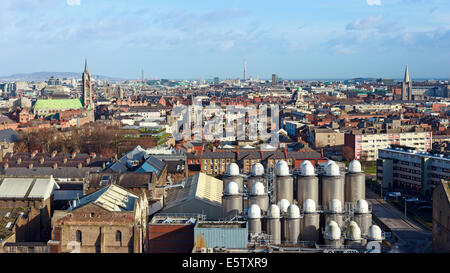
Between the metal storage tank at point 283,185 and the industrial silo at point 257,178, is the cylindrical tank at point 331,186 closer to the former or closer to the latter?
the metal storage tank at point 283,185

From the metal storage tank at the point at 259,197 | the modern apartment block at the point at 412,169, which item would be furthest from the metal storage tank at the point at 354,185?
the modern apartment block at the point at 412,169

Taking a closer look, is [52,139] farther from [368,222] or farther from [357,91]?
[357,91]

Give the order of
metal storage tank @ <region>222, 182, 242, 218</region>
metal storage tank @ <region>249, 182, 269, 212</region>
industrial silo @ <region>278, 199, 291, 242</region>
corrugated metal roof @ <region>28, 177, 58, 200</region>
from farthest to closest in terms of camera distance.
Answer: corrugated metal roof @ <region>28, 177, 58, 200</region>
metal storage tank @ <region>222, 182, 242, 218</region>
metal storage tank @ <region>249, 182, 269, 212</region>
industrial silo @ <region>278, 199, 291, 242</region>

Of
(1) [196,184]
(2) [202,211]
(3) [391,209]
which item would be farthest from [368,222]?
(3) [391,209]

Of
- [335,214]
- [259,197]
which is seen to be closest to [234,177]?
[259,197]

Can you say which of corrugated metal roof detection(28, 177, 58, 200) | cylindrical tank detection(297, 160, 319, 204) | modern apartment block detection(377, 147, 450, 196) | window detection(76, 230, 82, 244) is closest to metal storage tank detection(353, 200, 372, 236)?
cylindrical tank detection(297, 160, 319, 204)

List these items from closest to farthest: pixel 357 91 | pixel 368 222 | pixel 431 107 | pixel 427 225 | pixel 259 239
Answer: pixel 259 239, pixel 368 222, pixel 427 225, pixel 431 107, pixel 357 91

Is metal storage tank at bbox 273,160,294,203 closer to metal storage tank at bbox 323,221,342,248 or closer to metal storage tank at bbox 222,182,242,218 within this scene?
metal storage tank at bbox 222,182,242,218

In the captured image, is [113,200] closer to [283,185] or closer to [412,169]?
[283,185]
